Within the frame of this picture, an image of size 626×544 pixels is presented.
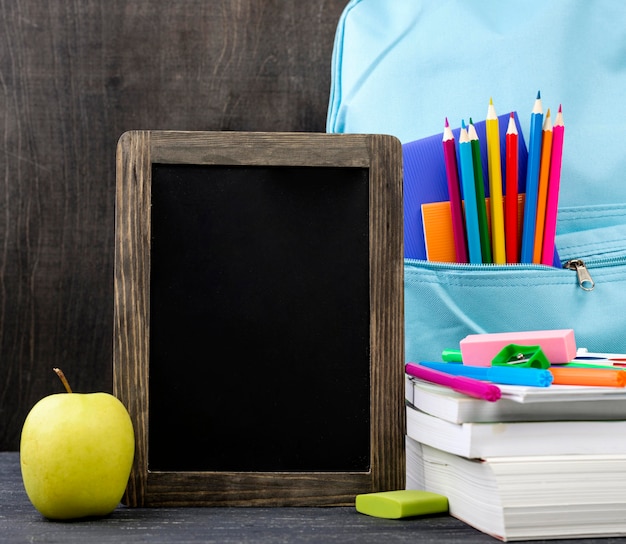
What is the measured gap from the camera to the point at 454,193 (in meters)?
0.63

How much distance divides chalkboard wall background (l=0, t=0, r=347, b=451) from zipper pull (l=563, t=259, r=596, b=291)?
0.35 meters

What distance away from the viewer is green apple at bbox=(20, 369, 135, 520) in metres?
0.47

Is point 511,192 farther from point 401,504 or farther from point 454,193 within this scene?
point 401,504

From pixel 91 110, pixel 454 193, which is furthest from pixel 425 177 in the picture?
pixel 91 110

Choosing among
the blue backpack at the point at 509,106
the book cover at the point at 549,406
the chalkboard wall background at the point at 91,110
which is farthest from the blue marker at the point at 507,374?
the chalkboard wall background at the point at 91,110

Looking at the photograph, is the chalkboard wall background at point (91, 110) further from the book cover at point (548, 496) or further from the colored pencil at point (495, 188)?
the book cover at point (548, 496)

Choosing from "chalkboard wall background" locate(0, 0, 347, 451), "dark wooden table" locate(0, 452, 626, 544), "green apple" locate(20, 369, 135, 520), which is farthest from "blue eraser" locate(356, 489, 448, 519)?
"chalkboard wall background" locate(0, 0, 347, 451)

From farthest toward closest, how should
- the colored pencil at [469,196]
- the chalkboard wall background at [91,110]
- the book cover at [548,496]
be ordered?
the chalkboard wall background at [91,110] → the colored pencil at [469,196] → the book cover at [548,496]

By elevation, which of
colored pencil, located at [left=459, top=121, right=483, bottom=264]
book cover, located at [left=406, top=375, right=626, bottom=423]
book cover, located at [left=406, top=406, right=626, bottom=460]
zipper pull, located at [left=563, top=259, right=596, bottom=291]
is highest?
colored pencil, located at [left=459, top=121, right=483, bottom=264]

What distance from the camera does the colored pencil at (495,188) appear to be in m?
0.63

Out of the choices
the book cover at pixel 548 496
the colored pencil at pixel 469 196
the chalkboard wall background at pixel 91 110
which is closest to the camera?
the book cover at pixel 548 496

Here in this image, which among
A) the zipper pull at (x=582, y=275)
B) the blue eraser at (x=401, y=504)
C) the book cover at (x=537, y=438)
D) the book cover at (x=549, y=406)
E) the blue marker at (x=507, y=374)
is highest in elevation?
the zipper pull at (x=582, y=275)

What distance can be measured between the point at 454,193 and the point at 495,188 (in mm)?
35

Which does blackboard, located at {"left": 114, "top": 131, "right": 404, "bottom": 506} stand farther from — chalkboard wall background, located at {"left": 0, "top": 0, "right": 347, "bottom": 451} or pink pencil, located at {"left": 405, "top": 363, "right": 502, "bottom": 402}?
chalkboard wall background, located at {"left": 0, "top": 0, "right": 347, "bottom": 451}
